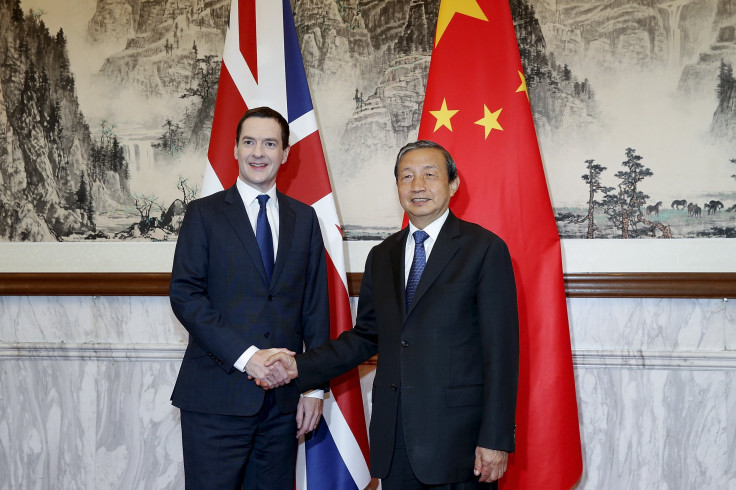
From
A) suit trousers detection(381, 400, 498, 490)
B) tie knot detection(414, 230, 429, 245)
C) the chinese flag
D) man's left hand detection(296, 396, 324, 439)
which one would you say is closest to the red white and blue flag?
man's left hand detection(296, 396, 324, 439)

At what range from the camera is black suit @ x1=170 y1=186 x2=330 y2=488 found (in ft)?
7.32

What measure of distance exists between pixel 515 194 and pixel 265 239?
1056 mm

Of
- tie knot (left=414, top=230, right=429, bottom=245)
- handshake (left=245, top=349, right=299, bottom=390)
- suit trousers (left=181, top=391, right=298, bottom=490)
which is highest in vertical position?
tie knot (left=414, top=230, right=429, bottom=245)

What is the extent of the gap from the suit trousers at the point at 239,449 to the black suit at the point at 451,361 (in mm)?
391

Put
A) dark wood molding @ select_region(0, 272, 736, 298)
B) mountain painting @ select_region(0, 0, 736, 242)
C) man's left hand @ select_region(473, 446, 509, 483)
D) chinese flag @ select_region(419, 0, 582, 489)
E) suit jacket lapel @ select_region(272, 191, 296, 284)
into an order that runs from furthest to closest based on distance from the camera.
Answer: mountain painting @ select_region(0, 0, 736, 242), dark wood molding @ select_region(0, 272, 736, 298), chinese flag @ select_region(419, 0, 582, 489), suit jacket lapel @ select_region(272, 191, 296, 284), man's left hand @ select_region(473, 446, 509, 483)

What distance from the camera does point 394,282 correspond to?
7.25 ft

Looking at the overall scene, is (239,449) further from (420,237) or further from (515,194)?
(515,194)

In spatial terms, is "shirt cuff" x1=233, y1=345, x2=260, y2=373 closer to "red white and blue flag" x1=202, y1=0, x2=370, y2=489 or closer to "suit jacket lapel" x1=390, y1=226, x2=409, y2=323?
"suit jacket lapel" x1=390, y1=226, x2=409, y2=323

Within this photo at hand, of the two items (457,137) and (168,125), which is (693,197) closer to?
(457,137)

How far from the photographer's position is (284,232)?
2.40 m

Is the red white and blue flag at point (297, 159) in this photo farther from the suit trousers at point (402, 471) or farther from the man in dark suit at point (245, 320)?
the suit trousers at point (402, 471)

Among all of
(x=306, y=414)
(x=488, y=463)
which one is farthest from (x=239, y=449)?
(x=488, y=463)

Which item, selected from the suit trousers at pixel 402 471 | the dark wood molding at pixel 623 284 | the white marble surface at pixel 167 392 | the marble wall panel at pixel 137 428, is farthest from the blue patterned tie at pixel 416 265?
the marble wall panel at pixel 137 428

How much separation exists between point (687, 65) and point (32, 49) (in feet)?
10.7
